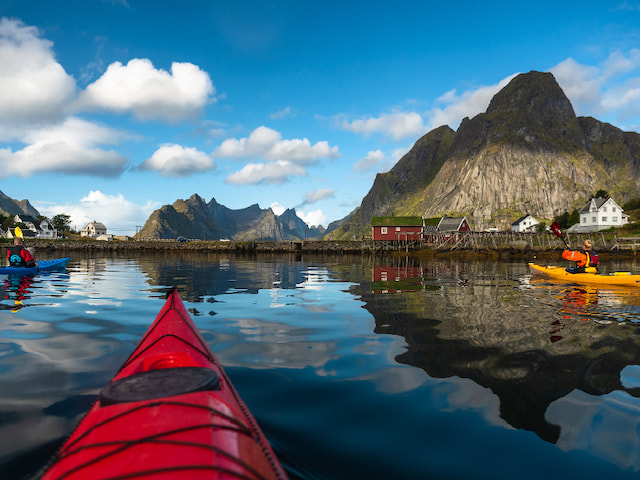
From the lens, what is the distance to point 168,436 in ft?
7.97

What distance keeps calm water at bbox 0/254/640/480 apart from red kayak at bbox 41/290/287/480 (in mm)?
1152

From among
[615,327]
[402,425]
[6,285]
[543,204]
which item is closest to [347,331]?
[402,425]

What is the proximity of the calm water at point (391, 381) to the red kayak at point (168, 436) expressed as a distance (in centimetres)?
115

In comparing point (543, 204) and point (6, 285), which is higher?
point (543, 204)

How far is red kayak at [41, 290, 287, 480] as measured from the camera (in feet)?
7.06

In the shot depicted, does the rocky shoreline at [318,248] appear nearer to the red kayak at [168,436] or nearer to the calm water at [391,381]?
the calm water at [391,381]

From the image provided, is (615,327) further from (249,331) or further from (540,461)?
(249,331)

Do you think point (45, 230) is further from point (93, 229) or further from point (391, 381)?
point (391, 381)

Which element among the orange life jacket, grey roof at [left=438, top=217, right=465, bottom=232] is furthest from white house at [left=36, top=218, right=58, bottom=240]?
the orange life jacket

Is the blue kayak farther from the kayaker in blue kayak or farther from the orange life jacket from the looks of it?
the orange life jacket

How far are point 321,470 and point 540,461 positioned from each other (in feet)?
7.53

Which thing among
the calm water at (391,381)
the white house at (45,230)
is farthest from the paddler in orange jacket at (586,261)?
the white house at (45,230)

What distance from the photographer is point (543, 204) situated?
196 metres

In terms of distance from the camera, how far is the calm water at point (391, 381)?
3.70m
